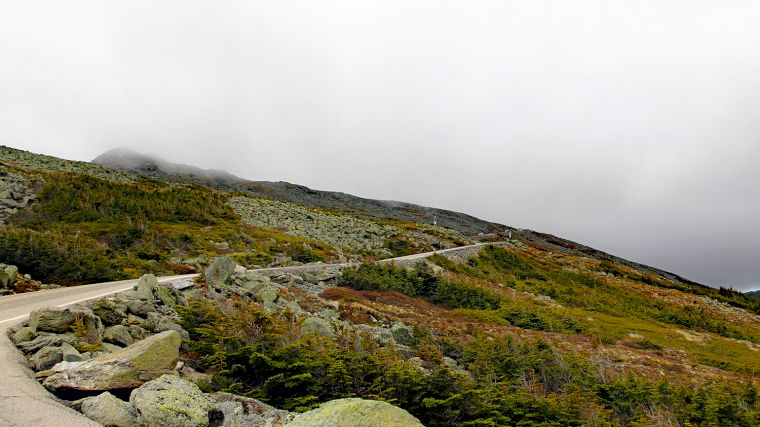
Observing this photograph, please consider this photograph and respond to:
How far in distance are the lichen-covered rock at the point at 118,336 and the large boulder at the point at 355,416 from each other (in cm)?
622

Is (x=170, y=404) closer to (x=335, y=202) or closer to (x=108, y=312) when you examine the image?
(x=108, y=312)

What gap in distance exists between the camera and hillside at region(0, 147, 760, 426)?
32.4 ft

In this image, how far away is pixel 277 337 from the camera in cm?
1038

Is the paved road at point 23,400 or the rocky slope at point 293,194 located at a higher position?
the rocky slope at point 293,194

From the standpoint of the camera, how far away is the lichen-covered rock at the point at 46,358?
8352mm

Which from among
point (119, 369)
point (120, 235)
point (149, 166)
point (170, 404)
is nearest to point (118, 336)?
point (119, 369)

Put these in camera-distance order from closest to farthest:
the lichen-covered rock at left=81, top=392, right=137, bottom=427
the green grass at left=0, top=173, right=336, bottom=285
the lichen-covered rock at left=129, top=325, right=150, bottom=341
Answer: the lichen-covered rock at left=81, top=392, right=137, bottom=427
the lichen-covered rock at left=129, top=325, right=150, bottom=341
the green grass at left=0, top=173, right=336, bottom=285

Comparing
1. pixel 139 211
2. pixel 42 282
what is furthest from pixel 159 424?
pixel 139 211

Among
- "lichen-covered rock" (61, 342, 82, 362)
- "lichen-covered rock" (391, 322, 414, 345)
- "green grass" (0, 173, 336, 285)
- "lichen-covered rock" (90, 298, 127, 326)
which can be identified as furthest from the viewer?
"green grass" (0, 173, 336, 285)

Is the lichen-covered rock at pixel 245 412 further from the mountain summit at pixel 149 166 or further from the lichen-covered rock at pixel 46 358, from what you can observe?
the mountain summit at pixel 149 166

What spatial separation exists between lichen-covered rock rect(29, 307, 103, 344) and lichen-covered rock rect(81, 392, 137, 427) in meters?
3.66

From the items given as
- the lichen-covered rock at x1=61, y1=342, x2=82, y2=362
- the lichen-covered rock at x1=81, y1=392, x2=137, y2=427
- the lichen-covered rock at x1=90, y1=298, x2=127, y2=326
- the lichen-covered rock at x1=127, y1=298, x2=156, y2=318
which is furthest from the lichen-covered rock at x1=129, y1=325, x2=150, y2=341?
the lichen-covered rock at x1=81, y1=392, x2=137, y2=427

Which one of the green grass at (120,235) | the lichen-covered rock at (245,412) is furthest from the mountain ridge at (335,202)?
the lichen-covered rock at (245,412)

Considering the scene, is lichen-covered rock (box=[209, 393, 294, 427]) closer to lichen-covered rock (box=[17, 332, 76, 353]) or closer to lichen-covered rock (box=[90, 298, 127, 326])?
lichen-covered rock (box=[17, 332, 76, 353])
